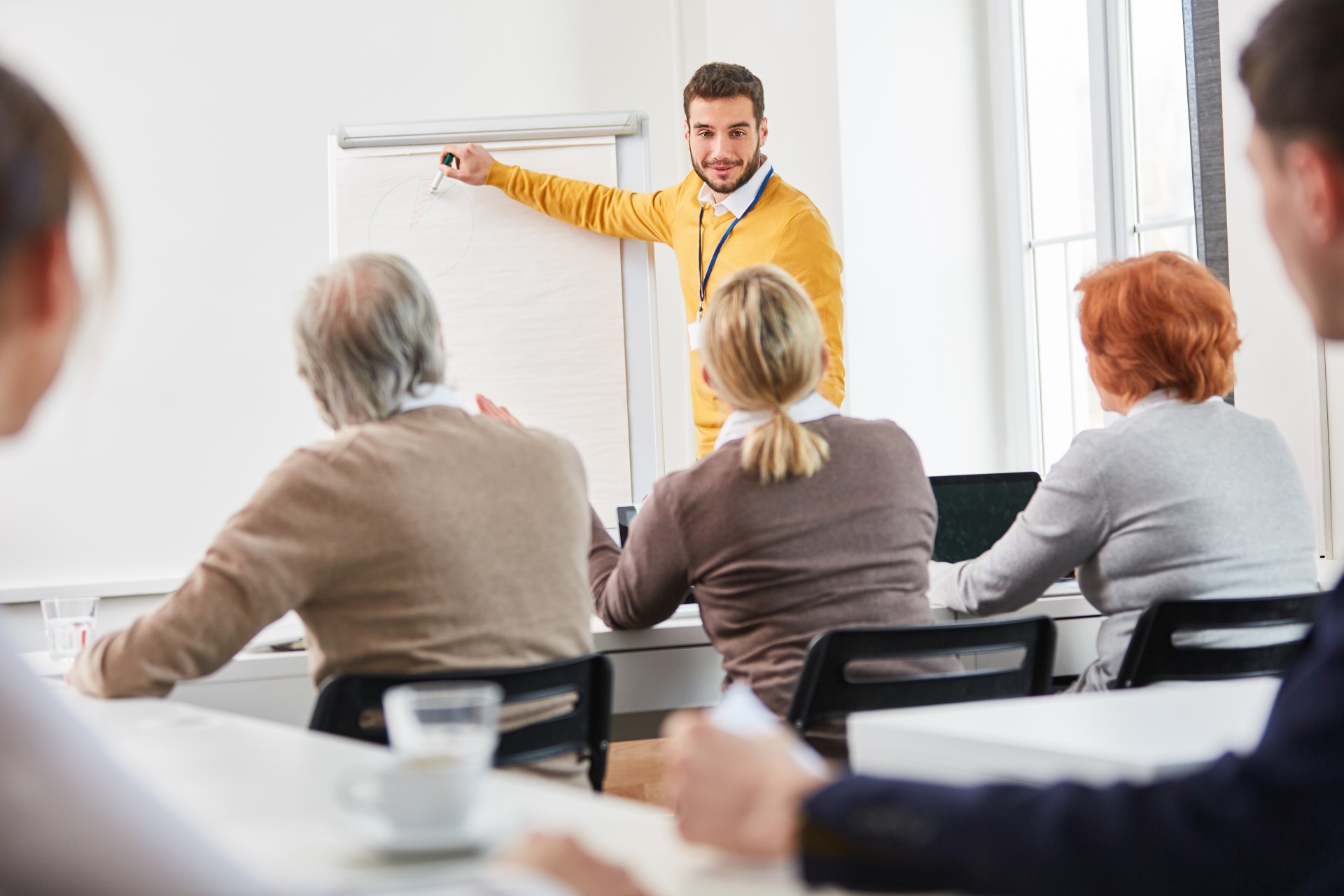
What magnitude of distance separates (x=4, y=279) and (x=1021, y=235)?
4148mm

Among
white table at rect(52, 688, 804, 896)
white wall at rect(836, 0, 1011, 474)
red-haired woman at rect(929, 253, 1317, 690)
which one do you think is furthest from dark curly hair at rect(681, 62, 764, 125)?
white table at rect(52, 688, 804, 896)

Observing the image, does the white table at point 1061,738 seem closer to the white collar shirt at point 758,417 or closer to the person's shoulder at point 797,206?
the white collar shirt at point 758,417

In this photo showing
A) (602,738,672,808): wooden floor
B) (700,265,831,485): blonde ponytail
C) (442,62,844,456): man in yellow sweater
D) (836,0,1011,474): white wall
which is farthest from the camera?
(836,0,1011,474): white wall

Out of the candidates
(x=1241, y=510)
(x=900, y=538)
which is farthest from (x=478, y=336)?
(x=1241, y=510)

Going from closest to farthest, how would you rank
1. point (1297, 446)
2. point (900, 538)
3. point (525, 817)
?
point (525, 817) → point (900, 538) → point (1297, 446)

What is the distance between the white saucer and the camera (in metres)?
0.77

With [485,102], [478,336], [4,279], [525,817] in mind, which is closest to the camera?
[4,279]

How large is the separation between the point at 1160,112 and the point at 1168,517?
2357 millimetres

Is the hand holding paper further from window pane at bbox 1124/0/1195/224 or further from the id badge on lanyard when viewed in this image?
window pane at bbox 1124/0/1195/224

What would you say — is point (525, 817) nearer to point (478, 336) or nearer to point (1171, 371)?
point (1171, 371)

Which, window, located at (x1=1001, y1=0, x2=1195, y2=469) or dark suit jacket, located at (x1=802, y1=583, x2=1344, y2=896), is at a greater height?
window, located at (x1=1001, y1=0, x2=1195, y2=469)

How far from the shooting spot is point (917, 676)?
1.78 metres

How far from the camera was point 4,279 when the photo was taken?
581mm

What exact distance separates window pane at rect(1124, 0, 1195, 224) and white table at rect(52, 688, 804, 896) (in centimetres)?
335
